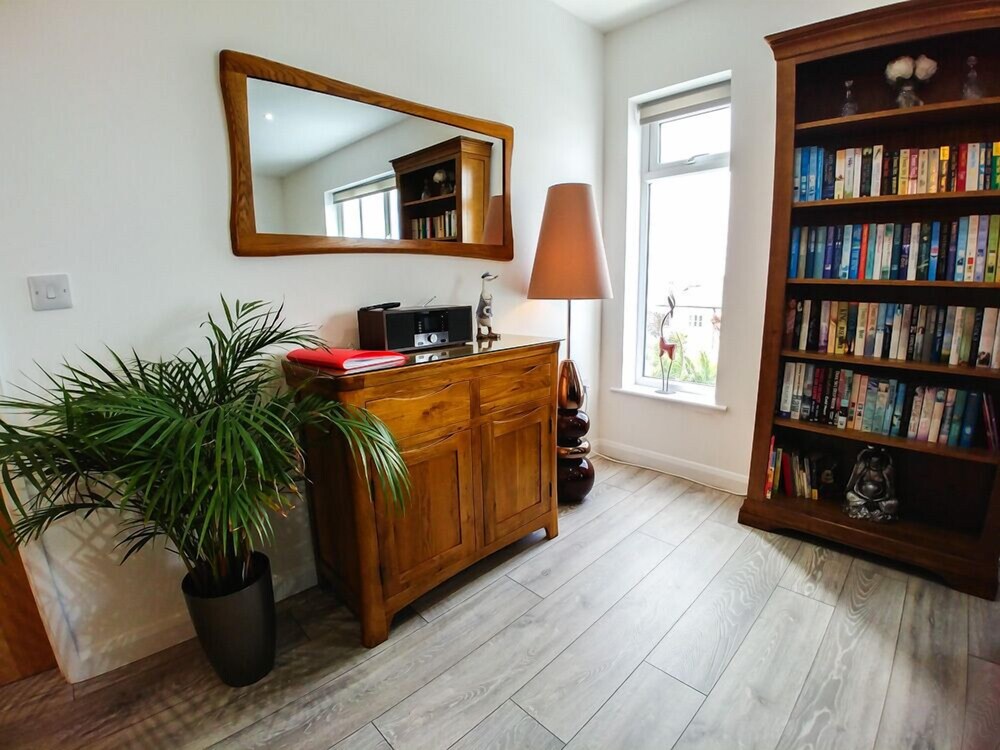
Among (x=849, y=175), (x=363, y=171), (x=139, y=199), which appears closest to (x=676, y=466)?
(x=849, y=175)

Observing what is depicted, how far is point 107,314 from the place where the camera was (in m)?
1.44

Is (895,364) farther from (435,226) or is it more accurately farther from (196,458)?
(196,458)

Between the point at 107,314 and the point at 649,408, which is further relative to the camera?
the point at 649,408

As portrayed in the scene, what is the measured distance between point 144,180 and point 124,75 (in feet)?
0.93

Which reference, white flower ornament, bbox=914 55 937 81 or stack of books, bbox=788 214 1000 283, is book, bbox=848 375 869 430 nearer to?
stack of books, bbox=788 214 1000 283

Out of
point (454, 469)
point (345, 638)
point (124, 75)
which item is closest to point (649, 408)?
point (454, 469)

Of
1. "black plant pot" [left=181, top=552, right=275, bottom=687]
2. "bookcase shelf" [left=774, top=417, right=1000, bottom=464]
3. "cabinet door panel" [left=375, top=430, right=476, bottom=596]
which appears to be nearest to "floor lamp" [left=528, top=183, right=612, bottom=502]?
"cabinet door panel" [left=375, top=430, right=476, bottom=596]

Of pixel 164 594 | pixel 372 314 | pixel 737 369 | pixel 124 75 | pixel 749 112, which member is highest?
pixel 749 112

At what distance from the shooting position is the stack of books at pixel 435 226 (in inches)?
82.2

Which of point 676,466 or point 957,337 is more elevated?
point 957,337

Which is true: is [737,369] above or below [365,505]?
above

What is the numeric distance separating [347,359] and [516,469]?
2.94 feet

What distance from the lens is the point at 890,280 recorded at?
1.94m

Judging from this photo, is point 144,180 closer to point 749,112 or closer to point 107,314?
point 107,314
